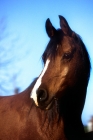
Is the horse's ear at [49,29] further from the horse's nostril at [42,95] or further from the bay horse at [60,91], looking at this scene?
the horse's nostril at [42,95]

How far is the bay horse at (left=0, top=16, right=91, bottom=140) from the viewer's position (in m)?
3.63

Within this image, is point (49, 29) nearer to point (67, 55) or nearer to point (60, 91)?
point (67, 55)

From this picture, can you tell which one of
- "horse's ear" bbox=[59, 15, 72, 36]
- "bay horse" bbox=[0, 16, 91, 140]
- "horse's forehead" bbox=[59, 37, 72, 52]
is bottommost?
"bay horse" bbox=[0, 16, 91, 140]

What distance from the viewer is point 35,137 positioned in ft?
12.9

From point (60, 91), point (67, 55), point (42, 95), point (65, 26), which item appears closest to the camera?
point (42, 95)

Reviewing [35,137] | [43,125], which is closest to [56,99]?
[43,125]

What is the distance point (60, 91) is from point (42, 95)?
0.36m

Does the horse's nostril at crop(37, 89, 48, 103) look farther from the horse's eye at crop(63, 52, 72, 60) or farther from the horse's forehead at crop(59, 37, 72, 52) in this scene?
the horse's forehead at crop(59, 37, 72, 52)

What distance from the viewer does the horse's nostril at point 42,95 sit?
3.35 meters

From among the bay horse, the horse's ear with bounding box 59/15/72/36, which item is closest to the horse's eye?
the bay horse

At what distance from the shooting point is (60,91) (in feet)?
11.9

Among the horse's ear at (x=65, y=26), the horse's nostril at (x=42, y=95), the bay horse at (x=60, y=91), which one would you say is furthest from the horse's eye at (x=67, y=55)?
the horse's nostril at (x=42, y=95)

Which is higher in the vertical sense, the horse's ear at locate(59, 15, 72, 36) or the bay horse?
the horse's ear at locate(59, 15, 72, 36)

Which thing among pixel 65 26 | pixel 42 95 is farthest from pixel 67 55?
pixel 42 95
